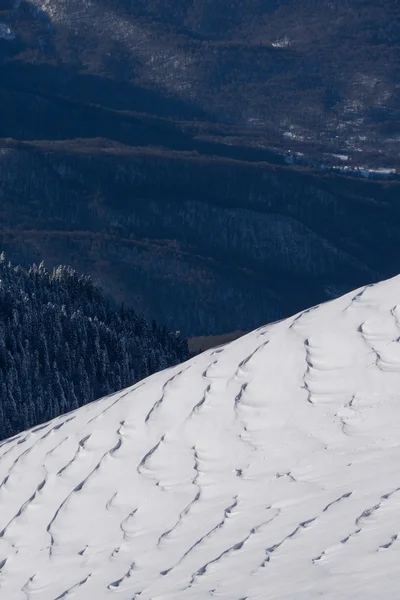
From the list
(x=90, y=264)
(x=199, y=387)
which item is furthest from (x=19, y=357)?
(x=90, y=264)

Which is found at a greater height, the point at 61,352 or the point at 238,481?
the point at 238,481

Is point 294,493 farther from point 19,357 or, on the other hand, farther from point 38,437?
point 19,357

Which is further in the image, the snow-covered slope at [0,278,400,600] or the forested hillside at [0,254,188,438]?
the forested hillside at [0,254,188,438]

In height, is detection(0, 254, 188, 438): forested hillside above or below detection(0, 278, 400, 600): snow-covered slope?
below

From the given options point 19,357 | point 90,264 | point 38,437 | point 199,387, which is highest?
point 199,387

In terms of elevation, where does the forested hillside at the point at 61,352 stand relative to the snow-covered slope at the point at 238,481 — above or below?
below
